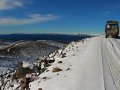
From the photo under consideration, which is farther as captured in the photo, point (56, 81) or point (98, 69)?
point (98, 69)

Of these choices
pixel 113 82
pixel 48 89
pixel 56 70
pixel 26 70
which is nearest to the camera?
pixel 48 89

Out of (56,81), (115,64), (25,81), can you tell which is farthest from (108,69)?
(25,81)

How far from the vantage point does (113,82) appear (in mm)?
13453

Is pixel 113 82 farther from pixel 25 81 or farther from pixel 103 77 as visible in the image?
pixel 25 81

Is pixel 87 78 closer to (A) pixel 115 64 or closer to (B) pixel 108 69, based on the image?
(B) pixel 108 69

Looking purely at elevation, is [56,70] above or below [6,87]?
above

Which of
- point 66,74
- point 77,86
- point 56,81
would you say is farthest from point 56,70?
point 77,86

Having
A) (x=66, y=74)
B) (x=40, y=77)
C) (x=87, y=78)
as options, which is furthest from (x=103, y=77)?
(x=40, y=77)

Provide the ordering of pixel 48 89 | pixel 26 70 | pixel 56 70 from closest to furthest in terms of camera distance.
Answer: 1. pixel 48 89
2. pixel 56 70
3. pixel 26 70

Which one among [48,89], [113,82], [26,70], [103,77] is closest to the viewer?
[48,89]

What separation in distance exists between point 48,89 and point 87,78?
2.80 metres

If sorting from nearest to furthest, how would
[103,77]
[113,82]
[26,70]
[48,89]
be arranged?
[48,89] < [113,82] < [103,77] < [26,70]

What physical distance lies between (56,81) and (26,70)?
5.27m

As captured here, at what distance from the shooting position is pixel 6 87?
16.4 m
